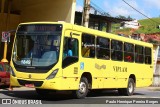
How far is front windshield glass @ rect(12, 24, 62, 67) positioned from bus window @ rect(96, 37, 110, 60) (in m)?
2.99

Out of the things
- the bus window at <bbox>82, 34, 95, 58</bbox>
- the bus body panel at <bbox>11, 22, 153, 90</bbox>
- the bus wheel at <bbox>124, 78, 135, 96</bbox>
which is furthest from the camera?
the bus wheel at <bbox>124, 78, 135, 96</bbox>

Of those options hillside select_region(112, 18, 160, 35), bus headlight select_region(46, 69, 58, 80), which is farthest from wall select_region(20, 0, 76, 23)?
hillside select_region(112, 18, 160, 35)

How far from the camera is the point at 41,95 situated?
18375 millimetres

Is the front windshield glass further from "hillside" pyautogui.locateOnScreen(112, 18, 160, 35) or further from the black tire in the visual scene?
"hillside" pyautogui.locateOnScreen(112, 18, 160, 35)

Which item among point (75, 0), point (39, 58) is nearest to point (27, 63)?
Answer: point (39, 58)

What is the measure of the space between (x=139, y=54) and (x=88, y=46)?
20.1 feet

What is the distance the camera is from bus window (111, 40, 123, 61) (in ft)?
65.9

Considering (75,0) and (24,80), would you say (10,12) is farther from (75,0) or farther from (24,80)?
(24,80)

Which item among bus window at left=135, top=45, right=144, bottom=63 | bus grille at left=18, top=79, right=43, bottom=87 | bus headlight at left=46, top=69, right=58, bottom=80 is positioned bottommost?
bus grille at left=18, top=79, right=43, bottom=87

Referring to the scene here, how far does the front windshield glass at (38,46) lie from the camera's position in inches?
627

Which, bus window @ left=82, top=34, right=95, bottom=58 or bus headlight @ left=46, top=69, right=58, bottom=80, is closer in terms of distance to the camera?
bus headlight @ left=46, top=69, right=58, bottom=80

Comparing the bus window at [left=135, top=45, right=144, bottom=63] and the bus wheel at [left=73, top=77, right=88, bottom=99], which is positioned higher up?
the bus window at [left=135, top=45, right=144, bottom=63]

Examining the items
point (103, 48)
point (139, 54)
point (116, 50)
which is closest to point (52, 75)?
point (103, 48)

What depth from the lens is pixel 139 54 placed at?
23.2 metres
